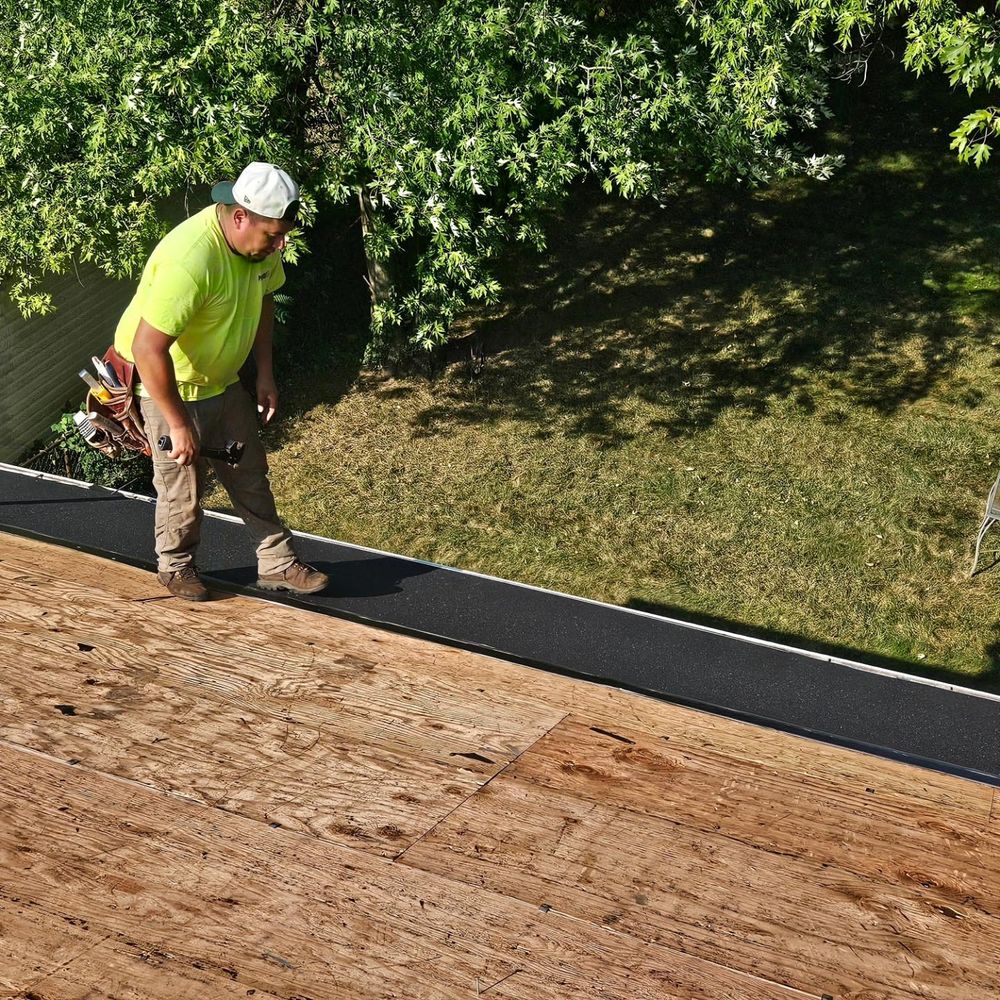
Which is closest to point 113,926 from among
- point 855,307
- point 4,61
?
point 4,61

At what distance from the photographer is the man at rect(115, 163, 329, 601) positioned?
3748 mm

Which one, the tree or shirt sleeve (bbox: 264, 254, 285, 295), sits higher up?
the tree

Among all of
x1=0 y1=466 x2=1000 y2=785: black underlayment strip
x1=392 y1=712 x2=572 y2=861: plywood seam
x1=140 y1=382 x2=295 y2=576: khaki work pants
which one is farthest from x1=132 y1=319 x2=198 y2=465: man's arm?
x1=392 y1=712 x2=572 y2=861: plywood seam

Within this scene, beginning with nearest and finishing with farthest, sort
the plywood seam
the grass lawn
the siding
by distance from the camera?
the plywood seam → the grass lawn → the siding

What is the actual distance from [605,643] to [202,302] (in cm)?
195

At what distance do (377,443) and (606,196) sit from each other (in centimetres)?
449

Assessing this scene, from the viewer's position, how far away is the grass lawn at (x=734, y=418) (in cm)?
753

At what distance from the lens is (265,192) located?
12.0 feet

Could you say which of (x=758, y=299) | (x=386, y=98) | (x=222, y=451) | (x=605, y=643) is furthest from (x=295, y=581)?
(x=758, y=299)

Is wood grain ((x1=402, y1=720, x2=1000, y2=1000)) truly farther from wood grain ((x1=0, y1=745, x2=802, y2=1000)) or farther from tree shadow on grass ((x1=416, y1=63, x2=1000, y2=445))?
tree shadow on grass ((x1=416, y1=63, x2=1000, y2=445))

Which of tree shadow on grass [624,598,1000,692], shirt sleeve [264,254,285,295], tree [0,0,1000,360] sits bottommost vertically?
tree shadow on grass [624,598,1000,692]

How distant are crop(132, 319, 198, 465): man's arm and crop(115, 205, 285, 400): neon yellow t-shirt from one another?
40 mm

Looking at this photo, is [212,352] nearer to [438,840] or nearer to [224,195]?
[224,195]

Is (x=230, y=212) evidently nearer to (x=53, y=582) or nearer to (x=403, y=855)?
(x=53, y=582)
